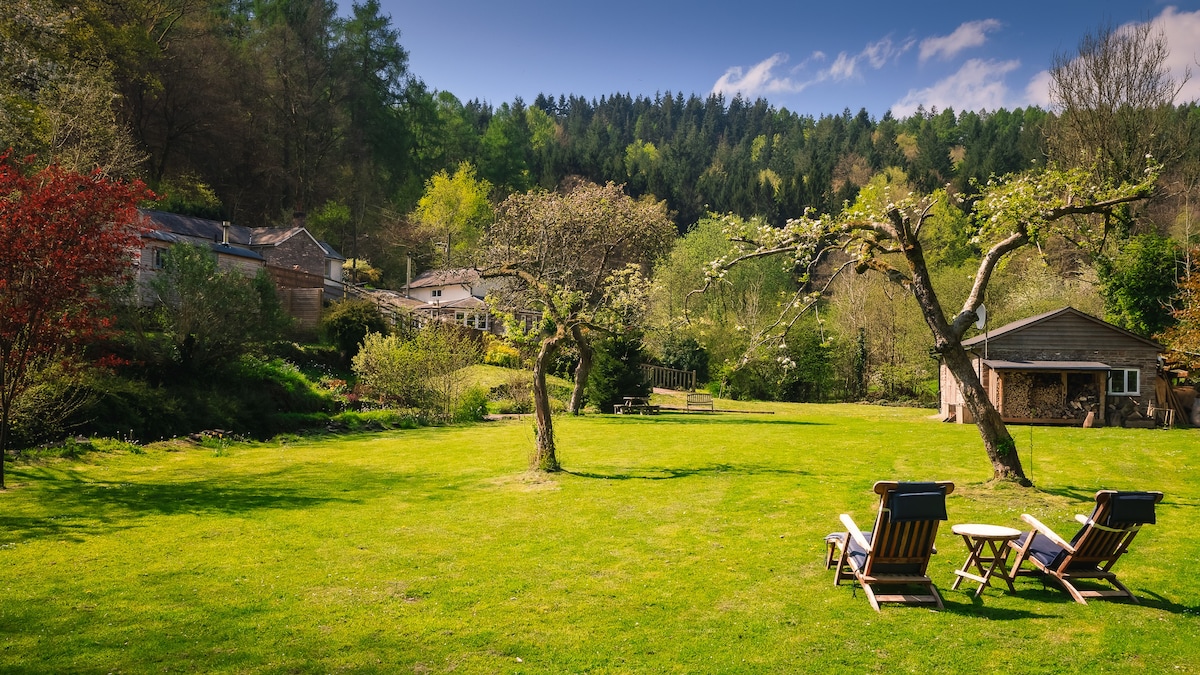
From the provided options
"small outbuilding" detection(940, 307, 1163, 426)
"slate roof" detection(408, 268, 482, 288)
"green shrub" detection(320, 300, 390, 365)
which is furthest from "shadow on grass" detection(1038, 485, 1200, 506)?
"slate roof" detection(408, 268, 482, 288)

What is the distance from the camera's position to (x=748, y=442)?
19547mm

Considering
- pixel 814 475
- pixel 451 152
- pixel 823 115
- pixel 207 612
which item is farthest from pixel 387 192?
pixel 823 115

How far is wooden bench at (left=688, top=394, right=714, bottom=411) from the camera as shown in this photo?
32.5 m

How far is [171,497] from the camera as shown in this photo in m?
12.0

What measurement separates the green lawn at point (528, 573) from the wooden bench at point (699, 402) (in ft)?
54.6

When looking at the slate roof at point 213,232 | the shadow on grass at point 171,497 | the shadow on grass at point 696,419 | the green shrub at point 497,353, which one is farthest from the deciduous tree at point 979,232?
the slate roof at point 213,232

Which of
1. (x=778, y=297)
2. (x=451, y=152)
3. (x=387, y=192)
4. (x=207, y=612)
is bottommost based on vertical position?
(x=207, y=612)

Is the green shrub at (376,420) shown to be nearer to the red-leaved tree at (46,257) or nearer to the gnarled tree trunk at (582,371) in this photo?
the gnarled tree trunk at (582,371)

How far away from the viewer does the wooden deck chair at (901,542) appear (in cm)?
679

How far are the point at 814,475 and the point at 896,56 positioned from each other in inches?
742

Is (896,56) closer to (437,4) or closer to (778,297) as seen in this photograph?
(437,4)

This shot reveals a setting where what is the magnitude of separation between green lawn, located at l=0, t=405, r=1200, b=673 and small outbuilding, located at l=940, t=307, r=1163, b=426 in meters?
11.3

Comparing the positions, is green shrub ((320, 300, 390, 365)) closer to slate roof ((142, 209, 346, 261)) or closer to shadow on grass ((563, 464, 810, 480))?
slate roof ((142, 209, 346, 261))

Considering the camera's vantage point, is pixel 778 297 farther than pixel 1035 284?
Yes
